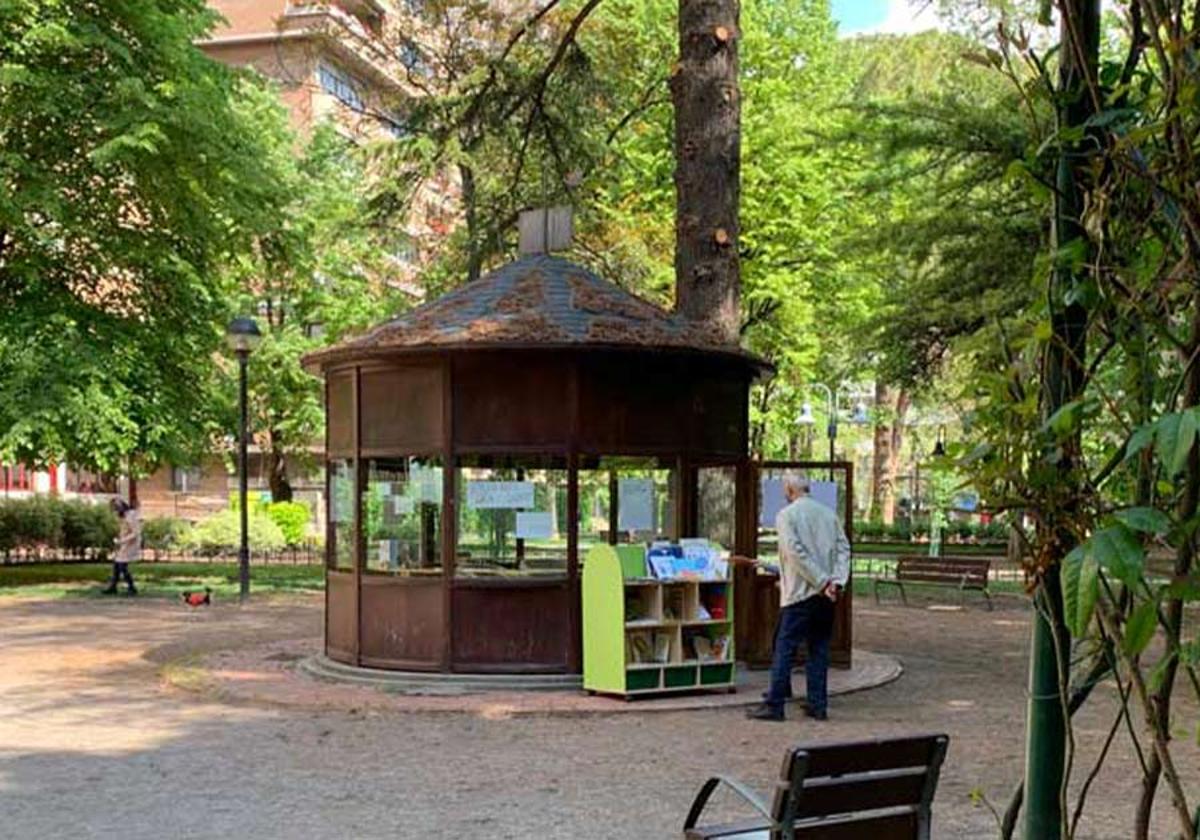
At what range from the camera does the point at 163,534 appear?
103 feet

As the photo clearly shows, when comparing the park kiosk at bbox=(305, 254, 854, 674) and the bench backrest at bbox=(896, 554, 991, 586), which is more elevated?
the park kiosk at bbox=(305, 254, 854, 674)

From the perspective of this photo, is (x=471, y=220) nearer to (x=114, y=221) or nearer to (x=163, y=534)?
(x=114, y=221)

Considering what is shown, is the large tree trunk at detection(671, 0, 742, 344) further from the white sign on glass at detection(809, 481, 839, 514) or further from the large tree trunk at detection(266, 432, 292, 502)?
the large tree trunk at detection(266, 432, 292, 502)

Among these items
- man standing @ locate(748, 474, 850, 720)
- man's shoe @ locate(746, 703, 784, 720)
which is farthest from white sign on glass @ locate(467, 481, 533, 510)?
man's shoe @ locate(746, 703, 784, 720)

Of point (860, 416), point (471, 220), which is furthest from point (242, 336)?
point (860, 416)

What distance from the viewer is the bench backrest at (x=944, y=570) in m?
19.7

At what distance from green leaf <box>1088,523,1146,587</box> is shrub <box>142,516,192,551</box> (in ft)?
101

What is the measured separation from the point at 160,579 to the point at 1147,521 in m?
25.1

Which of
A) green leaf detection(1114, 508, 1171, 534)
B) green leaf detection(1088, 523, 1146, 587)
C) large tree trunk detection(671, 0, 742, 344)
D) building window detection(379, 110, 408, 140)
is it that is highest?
building window detection(379, 110, 408, 140)

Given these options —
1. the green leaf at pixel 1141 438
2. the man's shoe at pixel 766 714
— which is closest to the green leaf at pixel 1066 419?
the green leaf at pixel 1141 438

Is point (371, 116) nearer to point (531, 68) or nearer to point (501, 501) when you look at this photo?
point (531, 68)

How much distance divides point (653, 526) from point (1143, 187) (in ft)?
32.2

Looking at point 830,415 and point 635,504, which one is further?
point 830,415

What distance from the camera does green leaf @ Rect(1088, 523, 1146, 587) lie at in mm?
2023
